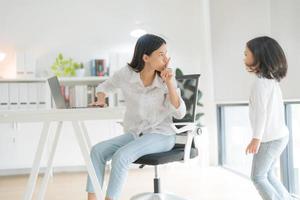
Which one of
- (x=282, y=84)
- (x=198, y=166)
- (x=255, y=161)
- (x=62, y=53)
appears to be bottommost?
(x=198, y=166)

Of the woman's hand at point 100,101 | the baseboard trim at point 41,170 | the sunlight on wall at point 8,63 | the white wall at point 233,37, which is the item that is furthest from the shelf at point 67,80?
the woman's hand at point 100,101

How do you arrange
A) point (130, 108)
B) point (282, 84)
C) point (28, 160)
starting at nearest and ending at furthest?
point (130, 108), point (282, 84), point (28, 160)

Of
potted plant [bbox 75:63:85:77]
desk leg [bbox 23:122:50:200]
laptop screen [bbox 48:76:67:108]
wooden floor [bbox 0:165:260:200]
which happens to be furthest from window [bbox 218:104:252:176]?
desk leg [bbox 23:122:50:200]

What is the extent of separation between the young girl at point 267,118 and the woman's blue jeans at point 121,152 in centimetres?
50

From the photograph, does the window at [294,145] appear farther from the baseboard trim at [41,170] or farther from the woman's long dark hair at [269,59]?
the baseboard trim at [41,170]

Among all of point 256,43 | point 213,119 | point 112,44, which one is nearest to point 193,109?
point 256,43

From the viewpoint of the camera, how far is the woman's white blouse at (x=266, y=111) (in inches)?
74.7

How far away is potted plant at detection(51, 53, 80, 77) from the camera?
4094 millimetres

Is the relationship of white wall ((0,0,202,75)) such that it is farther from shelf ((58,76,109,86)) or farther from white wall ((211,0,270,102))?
white wall ((211,0,270,102))

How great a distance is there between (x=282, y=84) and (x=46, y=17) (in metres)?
2.89

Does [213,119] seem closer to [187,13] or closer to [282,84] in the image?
[187,13]

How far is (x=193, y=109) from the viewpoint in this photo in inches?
98.5

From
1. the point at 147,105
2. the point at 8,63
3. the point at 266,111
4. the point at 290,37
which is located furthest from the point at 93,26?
the point at 266,111

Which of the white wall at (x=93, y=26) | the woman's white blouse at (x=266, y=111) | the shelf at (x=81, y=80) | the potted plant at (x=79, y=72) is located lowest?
the woman's white blouse at (x=266, y=111)
